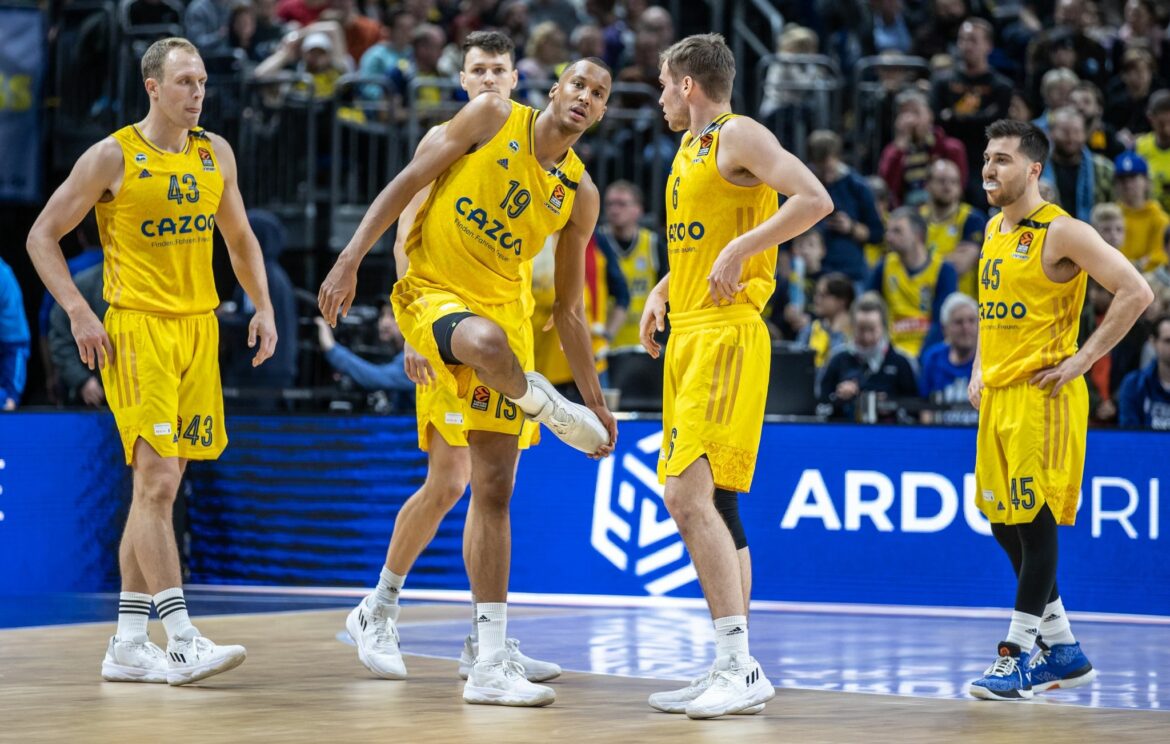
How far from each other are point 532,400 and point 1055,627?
250 cm

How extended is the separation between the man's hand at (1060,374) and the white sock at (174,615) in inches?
137

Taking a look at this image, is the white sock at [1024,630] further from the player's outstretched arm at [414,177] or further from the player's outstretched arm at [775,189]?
the player's outstretched arm at [414,177]

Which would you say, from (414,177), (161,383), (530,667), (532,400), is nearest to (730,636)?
(532,400)

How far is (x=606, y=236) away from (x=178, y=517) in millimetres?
3960

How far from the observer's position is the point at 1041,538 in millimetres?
7031

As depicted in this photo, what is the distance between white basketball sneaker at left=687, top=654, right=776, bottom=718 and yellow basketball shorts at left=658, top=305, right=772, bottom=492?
0.66 meters

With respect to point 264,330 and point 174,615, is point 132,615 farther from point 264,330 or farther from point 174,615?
point 264,330

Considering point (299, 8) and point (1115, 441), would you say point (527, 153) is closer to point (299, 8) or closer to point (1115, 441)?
point (1115, 441)

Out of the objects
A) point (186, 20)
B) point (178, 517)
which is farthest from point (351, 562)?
point (186, 20)

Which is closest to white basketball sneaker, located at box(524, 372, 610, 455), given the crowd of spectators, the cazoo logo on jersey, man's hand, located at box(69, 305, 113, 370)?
man's hand, located at box(69, 305, 113, 370)

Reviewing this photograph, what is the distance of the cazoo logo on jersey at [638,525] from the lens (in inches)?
398

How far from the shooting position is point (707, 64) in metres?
6.50

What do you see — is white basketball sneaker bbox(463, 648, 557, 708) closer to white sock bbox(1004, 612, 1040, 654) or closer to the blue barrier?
white sock bbox(1004, 612, 1040, 654)

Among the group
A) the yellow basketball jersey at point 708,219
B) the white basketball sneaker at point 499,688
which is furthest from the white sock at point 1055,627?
the white basketball sneaker at point 499,688
